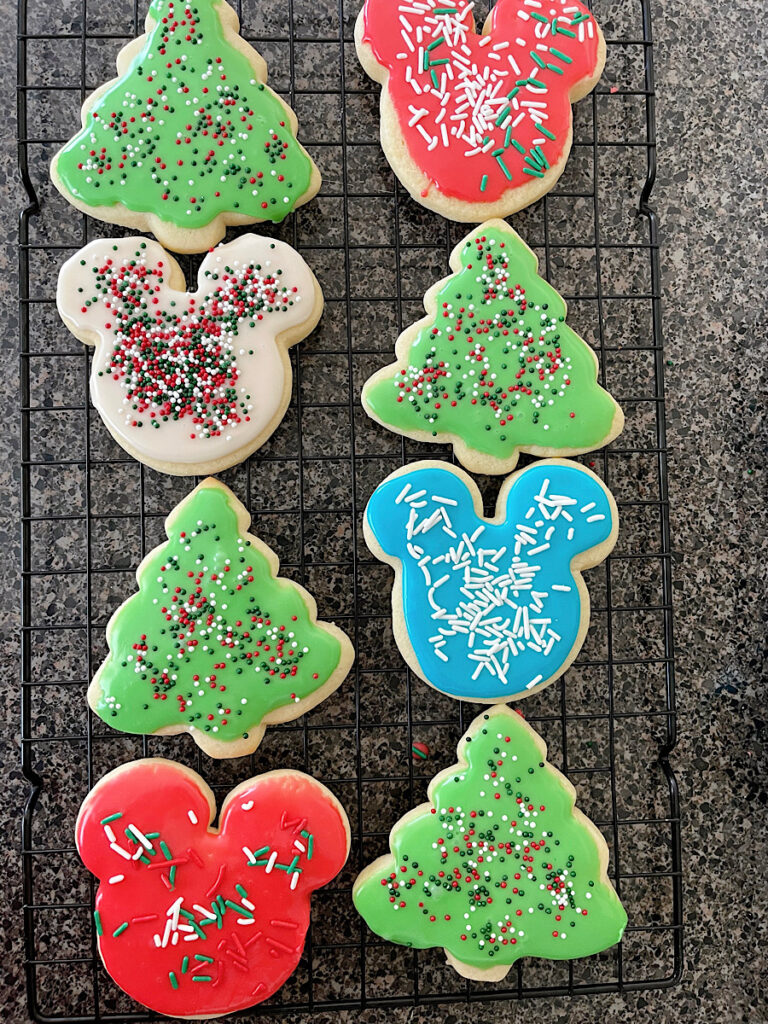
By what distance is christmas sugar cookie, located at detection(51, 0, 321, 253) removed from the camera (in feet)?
3.85

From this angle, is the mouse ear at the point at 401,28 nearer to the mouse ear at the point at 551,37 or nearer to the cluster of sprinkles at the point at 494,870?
the mouse ear at the point at 551,37

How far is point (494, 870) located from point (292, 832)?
11.6 inches

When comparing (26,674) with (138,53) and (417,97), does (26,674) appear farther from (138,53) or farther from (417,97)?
(417,97)

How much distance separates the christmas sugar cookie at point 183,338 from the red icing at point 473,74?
29 cm

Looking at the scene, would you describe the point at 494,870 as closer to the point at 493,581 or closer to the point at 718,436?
the point at 493,581

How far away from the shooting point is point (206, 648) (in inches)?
46.0

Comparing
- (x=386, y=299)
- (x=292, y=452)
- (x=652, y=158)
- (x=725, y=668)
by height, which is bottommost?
(x=725, y=668)

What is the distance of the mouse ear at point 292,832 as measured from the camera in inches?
45.2

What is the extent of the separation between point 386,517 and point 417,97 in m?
0.62

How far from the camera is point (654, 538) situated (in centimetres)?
129

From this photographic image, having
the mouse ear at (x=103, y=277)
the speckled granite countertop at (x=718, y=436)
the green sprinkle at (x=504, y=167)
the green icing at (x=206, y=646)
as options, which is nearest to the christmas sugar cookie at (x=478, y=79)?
the green sprinkle at (x=504, y=167)

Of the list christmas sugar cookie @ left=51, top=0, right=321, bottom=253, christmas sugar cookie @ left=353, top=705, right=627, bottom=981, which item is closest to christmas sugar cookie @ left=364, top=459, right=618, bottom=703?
christmas sugar cookie @ left=353, top=705, right=627, bottom=981

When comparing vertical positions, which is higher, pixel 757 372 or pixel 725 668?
pixel 757 372

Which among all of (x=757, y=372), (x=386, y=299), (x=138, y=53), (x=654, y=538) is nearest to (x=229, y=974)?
(x=654, y=538)
